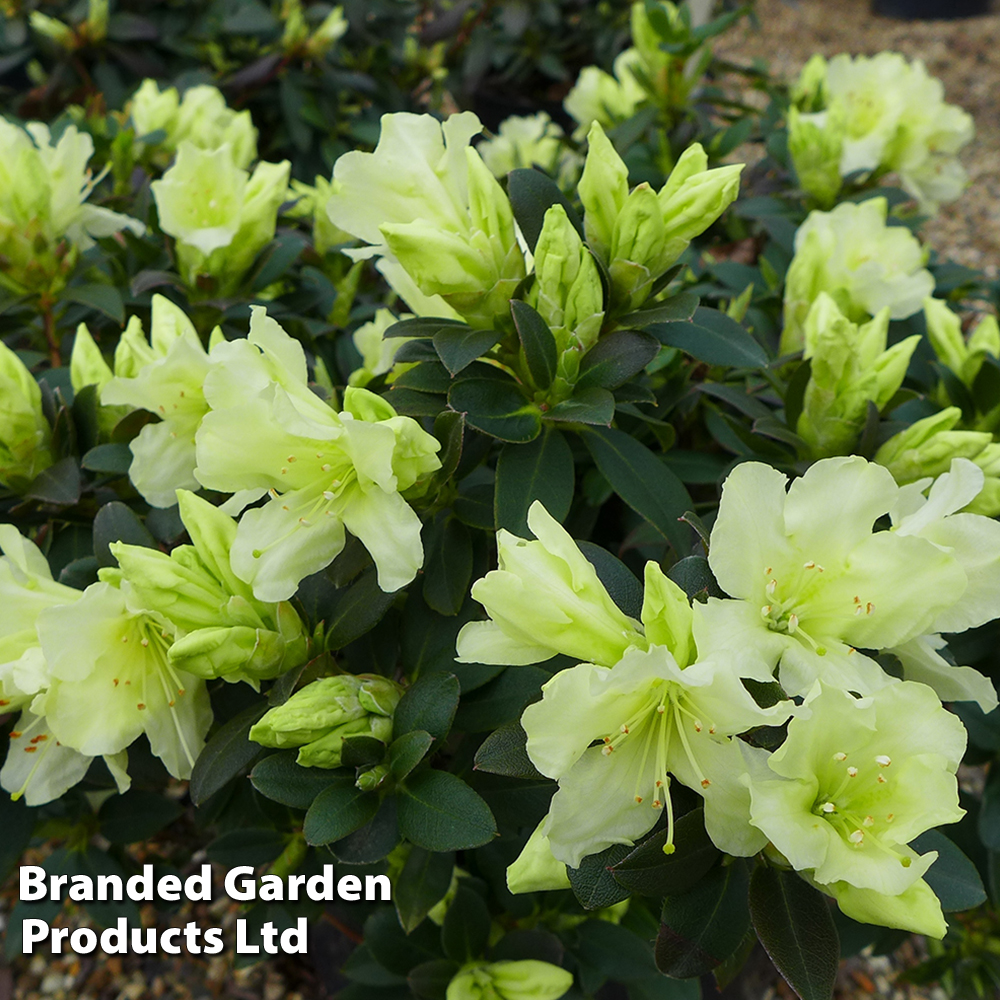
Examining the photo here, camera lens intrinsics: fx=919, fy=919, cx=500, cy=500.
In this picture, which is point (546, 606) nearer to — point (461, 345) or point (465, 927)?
point (461, 345)

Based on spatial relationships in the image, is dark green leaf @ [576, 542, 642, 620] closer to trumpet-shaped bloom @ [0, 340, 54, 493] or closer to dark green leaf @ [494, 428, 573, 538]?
dark green leaf @ [494, 428, 573, 538]

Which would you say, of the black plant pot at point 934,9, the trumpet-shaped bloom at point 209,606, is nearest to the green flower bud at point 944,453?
the trumpet-shaped bloom at point 209,606

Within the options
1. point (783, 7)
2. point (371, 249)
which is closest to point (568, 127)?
point (783, 7)

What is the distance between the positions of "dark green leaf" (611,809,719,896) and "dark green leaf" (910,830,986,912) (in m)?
0.21

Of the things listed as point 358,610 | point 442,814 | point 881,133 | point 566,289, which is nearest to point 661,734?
point 442,814

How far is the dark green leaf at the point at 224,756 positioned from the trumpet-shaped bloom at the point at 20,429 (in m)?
0.46

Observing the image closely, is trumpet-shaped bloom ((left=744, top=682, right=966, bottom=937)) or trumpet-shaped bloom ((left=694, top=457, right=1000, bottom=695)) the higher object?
trumpet-shaped bloom ((left=694, top=457, right=1000, bottom=695))

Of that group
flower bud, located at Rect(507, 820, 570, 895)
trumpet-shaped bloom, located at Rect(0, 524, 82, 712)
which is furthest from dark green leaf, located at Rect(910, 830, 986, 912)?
trumpet-shaped bloom, located at Rect(0, 524, 82, 712)

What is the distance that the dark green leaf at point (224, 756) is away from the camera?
3.07 ft

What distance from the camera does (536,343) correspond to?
3.21 ft

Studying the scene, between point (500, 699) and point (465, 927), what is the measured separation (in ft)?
1.41

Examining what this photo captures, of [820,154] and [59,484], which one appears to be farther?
[820,154]

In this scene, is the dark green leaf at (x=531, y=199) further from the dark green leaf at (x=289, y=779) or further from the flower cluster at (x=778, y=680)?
the dark green leaf at (x=289, y=779)

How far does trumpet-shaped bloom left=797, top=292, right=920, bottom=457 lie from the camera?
→ 3.64 ft
